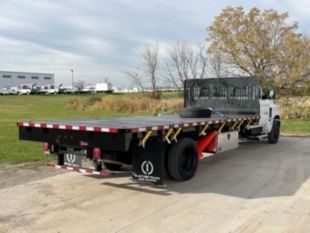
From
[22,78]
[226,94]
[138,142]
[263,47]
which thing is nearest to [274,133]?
[226,94]

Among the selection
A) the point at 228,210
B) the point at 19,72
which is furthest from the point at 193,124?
the point at 19,72

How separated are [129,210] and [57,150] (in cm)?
192

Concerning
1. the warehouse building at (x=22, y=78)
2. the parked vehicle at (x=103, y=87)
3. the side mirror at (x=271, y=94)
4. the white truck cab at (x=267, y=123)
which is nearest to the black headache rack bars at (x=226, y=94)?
the white truck cab at (x=267, y=123)

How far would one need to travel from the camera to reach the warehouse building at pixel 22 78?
109812 mm

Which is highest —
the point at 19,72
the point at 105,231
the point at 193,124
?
the point at 19,72

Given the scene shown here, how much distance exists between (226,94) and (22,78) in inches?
4645

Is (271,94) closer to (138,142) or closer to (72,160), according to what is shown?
(138,142)

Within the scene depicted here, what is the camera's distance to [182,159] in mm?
6098

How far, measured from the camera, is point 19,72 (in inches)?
4547

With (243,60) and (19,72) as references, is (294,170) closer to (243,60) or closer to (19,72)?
(243,60)

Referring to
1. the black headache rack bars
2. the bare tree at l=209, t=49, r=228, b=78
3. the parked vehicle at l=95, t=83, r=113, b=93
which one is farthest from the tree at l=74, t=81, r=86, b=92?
the black headache rack bars

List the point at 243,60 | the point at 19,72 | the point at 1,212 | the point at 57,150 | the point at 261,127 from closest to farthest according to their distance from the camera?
the point at 1,212 < the point at 57,150 < the point at 261,127 < the point at 243,60 < the point at 19,72

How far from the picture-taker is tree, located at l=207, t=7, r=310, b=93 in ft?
73.1

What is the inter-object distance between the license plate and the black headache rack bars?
5.67 metres
